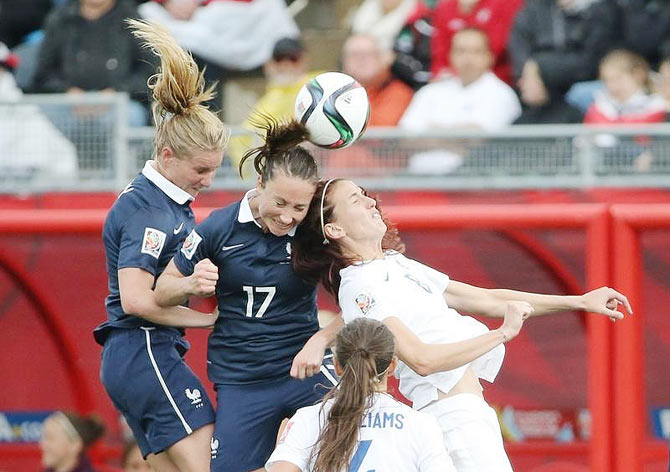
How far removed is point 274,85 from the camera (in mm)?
9109

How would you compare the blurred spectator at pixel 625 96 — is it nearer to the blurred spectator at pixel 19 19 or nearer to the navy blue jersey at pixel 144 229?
the navy blue jersey at pixel 144 229

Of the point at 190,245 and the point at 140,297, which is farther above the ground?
the point at 190,245

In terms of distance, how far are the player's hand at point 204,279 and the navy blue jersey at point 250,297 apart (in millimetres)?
185

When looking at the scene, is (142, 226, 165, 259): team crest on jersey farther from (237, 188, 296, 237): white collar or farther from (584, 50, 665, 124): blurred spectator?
(584, 50, 665, 124): blurred spectator

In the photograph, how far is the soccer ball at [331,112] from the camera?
505 centimetres

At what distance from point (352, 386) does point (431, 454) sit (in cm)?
32

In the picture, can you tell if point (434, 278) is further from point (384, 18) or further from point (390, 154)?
point (384, 18)

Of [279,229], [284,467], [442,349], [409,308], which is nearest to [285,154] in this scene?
[279,229]

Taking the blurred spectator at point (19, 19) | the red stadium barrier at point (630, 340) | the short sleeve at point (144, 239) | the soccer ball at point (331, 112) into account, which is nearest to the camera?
the short sleeve at point (144, 239)

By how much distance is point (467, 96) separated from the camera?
8.77 metres

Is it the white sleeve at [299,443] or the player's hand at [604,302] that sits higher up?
the player's hand at [604,302]

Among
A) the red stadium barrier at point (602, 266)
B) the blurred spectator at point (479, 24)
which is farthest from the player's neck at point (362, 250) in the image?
the blurred spectator at point (479, 24)

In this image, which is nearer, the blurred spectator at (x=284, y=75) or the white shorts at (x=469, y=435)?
the white shorts at (x=469, y=435)

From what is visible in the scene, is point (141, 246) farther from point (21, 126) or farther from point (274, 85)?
point (274, 85)
